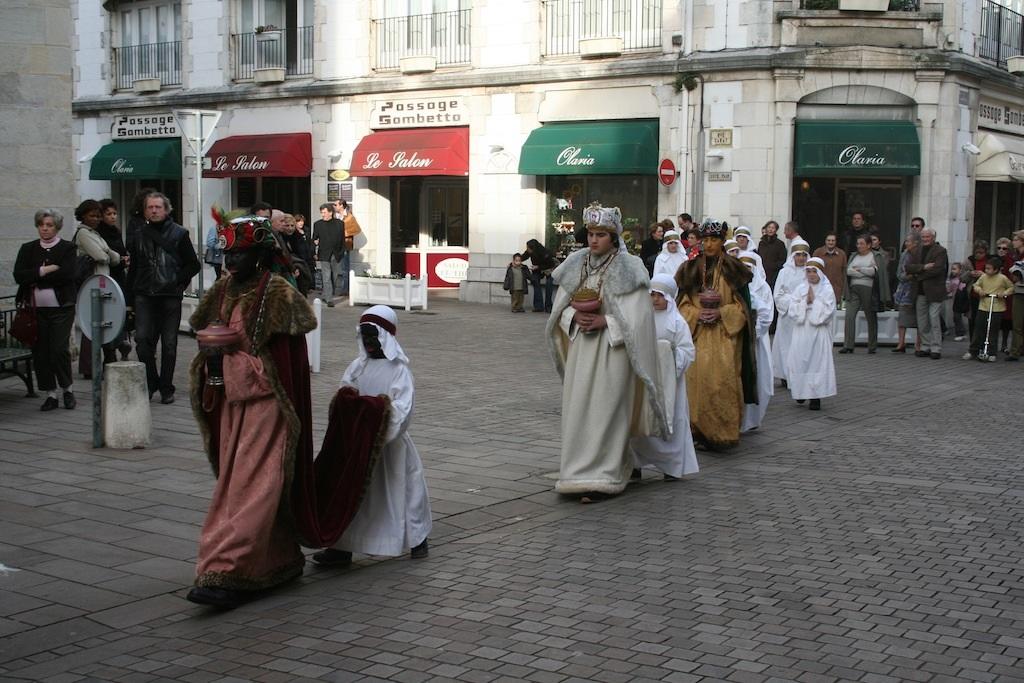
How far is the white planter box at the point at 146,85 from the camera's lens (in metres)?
32.2

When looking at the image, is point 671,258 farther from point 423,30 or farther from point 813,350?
point 423,30

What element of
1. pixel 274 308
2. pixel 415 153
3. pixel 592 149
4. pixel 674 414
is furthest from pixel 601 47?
pixel 274 308

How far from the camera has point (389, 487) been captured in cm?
677

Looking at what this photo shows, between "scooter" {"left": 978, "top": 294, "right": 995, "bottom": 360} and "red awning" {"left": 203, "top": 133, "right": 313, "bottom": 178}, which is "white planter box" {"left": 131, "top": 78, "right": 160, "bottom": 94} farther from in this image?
"scooter" {"left": 978, "top": 294, "right": 995, "bottom": 360}

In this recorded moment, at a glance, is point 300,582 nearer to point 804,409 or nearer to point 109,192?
Result: point 804,409

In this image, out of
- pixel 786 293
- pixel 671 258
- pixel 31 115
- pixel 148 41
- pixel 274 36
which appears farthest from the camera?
pixel 148 41

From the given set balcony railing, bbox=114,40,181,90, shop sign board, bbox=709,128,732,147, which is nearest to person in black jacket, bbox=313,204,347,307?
shop sign board, bbox=709,128,732,147

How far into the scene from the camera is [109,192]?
34.4m

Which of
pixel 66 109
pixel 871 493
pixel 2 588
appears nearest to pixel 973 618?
pixel 871 493

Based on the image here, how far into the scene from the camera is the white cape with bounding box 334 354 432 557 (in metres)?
6.75

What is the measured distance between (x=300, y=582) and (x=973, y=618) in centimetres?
327

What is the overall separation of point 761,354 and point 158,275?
551cm

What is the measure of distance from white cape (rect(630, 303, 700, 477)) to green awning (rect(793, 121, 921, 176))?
1456 centimetres

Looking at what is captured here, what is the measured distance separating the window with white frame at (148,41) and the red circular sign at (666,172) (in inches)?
567
